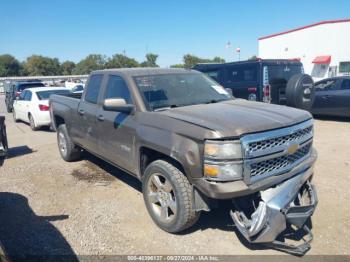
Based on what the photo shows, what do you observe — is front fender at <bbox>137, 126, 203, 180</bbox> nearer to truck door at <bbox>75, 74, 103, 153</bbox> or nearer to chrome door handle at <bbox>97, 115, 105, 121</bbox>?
chrome door handle at <bbox>97, 115, 105, 121</bbox>

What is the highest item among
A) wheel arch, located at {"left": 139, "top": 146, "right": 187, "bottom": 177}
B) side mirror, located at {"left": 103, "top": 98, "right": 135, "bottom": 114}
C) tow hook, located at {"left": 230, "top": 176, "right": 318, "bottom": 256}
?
side mirror, located at {"left": 103, "top": 98, "right": 135, "bottom": 114}

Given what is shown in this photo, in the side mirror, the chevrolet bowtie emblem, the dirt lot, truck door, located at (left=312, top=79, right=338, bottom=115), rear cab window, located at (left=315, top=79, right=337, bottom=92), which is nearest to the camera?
the chevrolet bowtie emblem

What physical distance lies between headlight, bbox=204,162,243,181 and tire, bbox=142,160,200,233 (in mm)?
449

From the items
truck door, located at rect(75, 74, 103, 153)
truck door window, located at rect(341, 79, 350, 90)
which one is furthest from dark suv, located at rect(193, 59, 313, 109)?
truck door, located at rect(75, 74, 103, 153)

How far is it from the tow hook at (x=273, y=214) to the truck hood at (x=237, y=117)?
0.63 meters

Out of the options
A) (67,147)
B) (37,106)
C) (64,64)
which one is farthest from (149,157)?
(64,64)

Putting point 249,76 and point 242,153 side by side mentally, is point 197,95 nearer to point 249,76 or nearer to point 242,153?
point 242,153

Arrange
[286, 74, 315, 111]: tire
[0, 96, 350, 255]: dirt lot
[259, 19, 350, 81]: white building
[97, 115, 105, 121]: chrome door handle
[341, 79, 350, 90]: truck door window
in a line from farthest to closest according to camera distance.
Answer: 1. [259, 19, 350, 81]: white building
2. [341, 79, 350, 90]: truck door window
3. [286, 74, 315, 111]: tire
4. [97, 115, 105, 121]: chrome door handle
5. [0, 96, 350, 255]: dirt lot

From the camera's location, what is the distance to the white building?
2825 cm

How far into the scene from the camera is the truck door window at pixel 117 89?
432 cm

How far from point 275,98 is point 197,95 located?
6029 mm

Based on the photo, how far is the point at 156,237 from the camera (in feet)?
12.1

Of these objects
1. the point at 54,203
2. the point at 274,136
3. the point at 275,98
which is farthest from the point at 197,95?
the point at 275,98

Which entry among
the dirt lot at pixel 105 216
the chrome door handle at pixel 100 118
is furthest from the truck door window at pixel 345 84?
the chrome door handle at pixel 100 118
